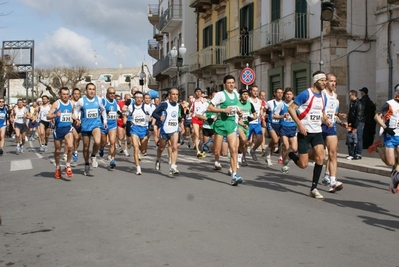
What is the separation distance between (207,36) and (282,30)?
14288 millimetres

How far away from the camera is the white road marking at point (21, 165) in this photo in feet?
51.6

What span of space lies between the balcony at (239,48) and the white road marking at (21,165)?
14736 mm

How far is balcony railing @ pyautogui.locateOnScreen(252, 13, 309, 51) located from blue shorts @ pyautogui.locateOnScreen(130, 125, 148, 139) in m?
12.1

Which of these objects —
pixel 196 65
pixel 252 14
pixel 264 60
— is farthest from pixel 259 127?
pixel 196 65

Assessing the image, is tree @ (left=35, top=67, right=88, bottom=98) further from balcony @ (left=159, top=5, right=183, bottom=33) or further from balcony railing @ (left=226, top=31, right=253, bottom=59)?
balcony railing @ (left=226, top=31, right=253, bottom=59)

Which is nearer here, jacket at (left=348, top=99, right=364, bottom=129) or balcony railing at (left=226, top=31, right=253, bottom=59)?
jacket at (left=348, top=99, right=364, bottom=129)

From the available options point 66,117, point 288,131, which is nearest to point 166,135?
point 66,117

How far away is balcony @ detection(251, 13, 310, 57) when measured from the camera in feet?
83.0

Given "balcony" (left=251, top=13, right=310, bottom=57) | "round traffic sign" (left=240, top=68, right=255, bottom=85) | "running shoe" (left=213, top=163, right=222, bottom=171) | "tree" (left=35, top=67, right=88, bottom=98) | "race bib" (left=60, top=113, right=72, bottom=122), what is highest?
"tree" (left=35, top=67, right=88, bottom=98)

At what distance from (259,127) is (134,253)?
1033cm

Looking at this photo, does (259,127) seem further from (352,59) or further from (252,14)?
(252,14)

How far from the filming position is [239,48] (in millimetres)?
32500

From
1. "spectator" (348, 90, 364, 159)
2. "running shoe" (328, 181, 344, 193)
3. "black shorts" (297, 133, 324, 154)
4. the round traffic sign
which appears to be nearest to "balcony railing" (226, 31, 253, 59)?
the round traffic sign

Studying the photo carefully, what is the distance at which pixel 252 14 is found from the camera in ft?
103
